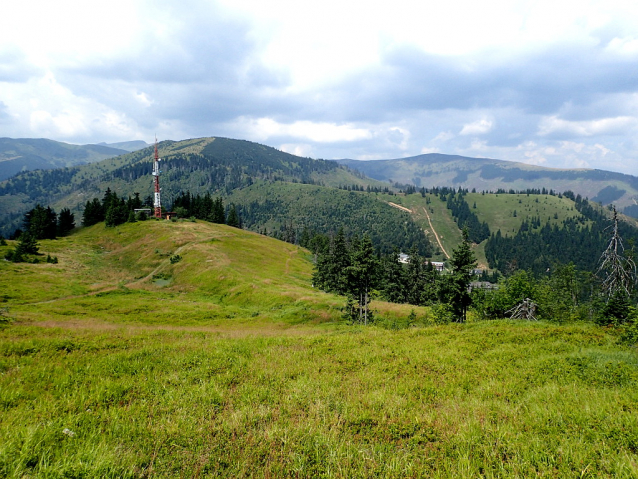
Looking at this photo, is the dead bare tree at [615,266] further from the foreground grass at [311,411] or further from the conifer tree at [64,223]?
the conifer tree at [64,223]

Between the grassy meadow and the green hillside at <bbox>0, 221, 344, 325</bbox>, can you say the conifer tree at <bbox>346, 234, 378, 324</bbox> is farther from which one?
the grassy meadow

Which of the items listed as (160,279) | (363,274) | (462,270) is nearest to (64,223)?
(160,279)

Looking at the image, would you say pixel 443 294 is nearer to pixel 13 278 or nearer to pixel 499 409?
pixel 499 409

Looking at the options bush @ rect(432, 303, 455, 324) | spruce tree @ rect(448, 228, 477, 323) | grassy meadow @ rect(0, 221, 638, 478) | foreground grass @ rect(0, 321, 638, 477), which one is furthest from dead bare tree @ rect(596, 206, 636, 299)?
bush @ rect(432, 303, 455, 324)

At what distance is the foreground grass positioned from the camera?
5.03 meters

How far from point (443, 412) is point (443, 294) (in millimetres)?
30880

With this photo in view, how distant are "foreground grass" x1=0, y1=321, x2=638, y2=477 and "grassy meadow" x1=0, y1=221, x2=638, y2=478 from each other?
0.12 ft

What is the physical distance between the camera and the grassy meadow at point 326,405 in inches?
199

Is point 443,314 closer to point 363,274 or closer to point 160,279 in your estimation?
point 363,274

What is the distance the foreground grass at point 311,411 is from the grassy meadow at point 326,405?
0.04 metres

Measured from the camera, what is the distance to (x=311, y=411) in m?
6.96

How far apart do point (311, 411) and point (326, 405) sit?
1.52 feet

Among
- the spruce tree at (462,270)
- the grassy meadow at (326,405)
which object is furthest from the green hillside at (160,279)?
the grassy meadow at (326,405)

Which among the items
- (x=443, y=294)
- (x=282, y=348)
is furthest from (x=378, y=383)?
(x=443, y=294)
